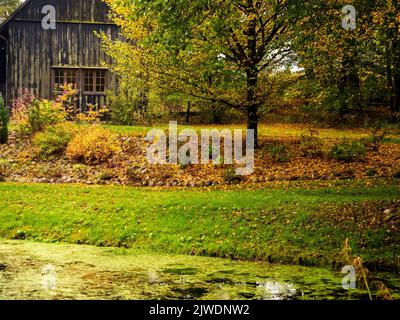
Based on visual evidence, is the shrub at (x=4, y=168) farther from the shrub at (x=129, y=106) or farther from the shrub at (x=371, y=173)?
the shrub at (x=371, y=173)

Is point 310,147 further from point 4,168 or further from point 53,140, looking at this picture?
point 4,168

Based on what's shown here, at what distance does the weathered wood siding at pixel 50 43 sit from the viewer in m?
28.3

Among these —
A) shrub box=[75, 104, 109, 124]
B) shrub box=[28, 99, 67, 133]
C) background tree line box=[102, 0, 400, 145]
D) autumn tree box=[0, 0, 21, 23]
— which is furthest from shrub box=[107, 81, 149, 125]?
autumn tree box=[0, 0, 21, 23]

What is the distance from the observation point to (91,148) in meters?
19.5

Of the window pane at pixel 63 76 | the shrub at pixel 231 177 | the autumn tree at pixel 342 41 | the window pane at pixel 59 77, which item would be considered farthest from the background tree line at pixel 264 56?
Result: the window pane at pixel 59 77

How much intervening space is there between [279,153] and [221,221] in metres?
6.50

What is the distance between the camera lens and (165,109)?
99.3 feet

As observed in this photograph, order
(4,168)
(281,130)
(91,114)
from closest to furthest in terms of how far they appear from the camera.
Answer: (4,168), (91,114), (281,130)

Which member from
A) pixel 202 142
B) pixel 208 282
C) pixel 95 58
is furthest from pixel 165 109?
pixel 208 282

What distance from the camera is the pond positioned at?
8.05 metres

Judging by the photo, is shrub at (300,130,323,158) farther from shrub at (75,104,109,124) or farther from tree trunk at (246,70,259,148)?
shrub at (75,104,109,124)

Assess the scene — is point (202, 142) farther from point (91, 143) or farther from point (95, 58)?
point (95, 58)

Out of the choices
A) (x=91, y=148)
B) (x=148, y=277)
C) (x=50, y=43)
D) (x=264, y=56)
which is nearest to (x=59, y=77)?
(x=50, y=43)
